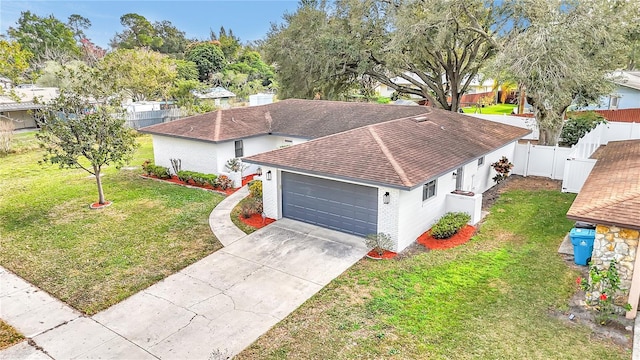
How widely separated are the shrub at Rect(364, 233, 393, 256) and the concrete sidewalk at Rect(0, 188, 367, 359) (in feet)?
1.03

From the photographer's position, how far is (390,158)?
11.6 metres

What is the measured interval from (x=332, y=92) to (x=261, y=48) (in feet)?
21.6

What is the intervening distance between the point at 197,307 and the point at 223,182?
9.25m

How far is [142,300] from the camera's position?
877 cm

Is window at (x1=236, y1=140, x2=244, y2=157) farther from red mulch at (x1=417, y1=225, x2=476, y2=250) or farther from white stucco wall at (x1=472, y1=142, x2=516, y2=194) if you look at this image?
white stucco wall at (x1=472, y1=142, x2=516, y2=194)

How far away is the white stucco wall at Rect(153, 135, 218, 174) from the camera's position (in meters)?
18.1

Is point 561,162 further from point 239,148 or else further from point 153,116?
point 153,116

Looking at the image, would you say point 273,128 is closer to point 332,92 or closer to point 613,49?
point 332,92

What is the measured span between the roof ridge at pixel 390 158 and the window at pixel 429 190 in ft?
4.00

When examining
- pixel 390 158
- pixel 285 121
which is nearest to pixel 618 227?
pixel 390 158

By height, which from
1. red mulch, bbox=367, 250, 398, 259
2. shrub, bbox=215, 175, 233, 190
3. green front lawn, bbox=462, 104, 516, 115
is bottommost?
red mulch, bbox=367, 250, 398, 259

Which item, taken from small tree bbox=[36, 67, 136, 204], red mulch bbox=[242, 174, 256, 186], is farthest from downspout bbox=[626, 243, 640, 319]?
small tree bbox=[36, 67, 136, 204]

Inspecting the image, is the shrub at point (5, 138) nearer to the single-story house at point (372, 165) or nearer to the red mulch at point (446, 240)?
the single-story house at point (372, 165)

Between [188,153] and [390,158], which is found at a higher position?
[390,158]
